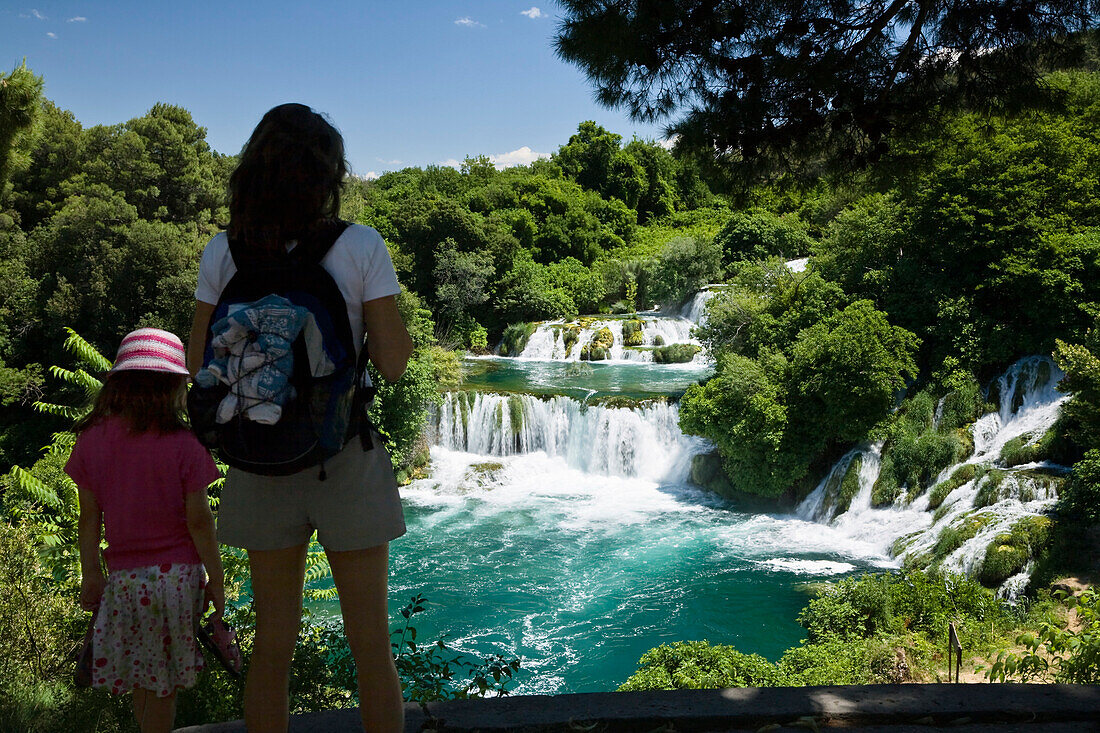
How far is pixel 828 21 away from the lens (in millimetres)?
3342

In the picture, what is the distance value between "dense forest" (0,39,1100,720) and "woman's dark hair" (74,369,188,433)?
1601 mm

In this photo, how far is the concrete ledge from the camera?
2.24 m

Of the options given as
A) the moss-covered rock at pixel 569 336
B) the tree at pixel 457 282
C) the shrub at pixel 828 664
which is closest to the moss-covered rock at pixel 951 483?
the shrub at pixel 828 664

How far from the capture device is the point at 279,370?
1.54 metres

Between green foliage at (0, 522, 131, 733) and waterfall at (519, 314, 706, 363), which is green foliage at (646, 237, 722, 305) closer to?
waterfall at (519, 314, 706, 363)

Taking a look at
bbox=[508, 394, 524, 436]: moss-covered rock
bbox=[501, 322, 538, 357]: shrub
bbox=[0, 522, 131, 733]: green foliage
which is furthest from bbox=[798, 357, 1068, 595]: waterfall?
bbox=[501, 322, 538, 357]: shrub

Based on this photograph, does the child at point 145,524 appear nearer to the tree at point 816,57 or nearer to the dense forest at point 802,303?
the dense forest at point 802,303

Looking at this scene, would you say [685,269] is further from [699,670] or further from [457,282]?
[699,670]

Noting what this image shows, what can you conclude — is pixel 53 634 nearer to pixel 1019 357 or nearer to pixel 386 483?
pixel 386 483

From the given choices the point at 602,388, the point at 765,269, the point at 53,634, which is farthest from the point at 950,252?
the point at 53,634

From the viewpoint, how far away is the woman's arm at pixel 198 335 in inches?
68.9

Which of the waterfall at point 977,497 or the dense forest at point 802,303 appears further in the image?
the waterfall at point 977,497

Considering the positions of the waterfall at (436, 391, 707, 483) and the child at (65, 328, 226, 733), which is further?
the waterfall at (436, 391, 707, 483)

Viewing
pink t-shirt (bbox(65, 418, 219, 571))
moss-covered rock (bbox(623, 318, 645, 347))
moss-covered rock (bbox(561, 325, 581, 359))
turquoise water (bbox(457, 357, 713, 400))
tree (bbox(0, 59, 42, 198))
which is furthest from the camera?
moss-covered rock (bbox(561, 325, 581, 359))
